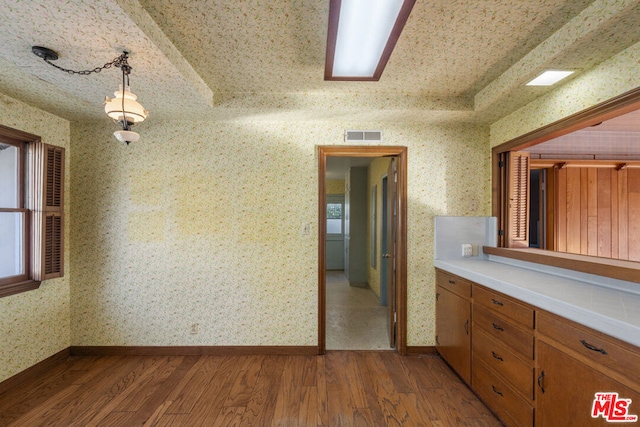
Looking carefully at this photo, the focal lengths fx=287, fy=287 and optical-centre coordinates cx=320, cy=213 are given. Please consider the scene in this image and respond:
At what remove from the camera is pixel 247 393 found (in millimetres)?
2359

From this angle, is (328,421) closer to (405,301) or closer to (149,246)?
(405,301)

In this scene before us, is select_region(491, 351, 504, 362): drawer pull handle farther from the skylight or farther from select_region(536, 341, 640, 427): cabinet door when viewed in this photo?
the skylight

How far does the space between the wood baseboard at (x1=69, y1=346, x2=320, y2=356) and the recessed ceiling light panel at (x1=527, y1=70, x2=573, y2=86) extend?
3.02m

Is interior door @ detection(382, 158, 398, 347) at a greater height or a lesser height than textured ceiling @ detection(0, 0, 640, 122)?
lesser

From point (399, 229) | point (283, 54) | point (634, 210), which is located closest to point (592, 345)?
point (399, 229)

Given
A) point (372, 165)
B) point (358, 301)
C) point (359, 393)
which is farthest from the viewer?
point (372, 165)

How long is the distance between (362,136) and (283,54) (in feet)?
4.03

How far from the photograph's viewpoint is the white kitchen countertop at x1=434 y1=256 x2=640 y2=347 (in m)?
1.29

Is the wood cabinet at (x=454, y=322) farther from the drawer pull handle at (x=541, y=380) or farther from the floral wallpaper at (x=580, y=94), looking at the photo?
the floral wallpaper at (x=580, y=94)

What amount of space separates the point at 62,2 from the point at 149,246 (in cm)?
220

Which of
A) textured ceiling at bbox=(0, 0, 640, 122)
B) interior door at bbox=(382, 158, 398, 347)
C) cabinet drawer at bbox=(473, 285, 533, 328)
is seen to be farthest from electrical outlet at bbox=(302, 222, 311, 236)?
cabinet drawer at bbox=(473, 285, 533, 328)

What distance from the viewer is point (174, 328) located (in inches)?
118

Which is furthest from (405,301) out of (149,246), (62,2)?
(62,2)

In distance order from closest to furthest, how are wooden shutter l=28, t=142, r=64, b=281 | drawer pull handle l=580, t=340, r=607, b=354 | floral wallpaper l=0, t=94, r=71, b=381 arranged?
drawer pull handle l=580, t=340, r=607, b=354, floral wallpaper l=0, t=94, r=71, b=381, wooden shutter l=28, t=142, r=64, b=281
